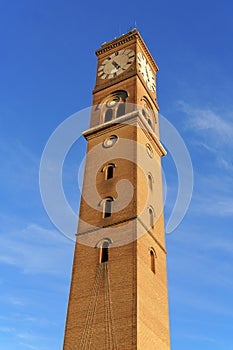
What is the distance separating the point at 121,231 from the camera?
Answer: 2175 centimetres

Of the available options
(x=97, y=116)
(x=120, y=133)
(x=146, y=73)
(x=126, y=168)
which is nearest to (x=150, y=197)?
(x=126, y=168)

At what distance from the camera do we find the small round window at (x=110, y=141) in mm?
27172

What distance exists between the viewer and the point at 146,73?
34.6 meters

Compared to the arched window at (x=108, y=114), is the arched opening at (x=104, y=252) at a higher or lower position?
lower

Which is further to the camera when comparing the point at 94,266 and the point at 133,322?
the point at 94,266

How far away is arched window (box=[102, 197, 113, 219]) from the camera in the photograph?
23.4 m

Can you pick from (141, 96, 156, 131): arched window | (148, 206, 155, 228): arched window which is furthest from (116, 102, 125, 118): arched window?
(148, 206, 155, 228): arched window

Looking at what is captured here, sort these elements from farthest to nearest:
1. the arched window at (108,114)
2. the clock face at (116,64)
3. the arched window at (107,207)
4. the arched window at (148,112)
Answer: the clock face at (116,64), the arched window at (148,112), the arched window at (108,114), the arched window at (107,207)

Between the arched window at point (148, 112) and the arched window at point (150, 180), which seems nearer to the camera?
the arched window at point (150, 180)

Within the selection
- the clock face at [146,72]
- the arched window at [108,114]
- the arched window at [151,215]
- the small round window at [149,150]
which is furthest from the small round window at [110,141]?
the clock face at [146,72]

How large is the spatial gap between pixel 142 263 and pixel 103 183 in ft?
21.0

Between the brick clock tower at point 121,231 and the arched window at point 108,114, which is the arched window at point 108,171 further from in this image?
the arched window at point 108,114

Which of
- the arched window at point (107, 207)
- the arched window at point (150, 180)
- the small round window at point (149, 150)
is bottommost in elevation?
the arched window at point (107, 207)

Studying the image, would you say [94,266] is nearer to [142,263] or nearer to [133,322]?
[142,263]
